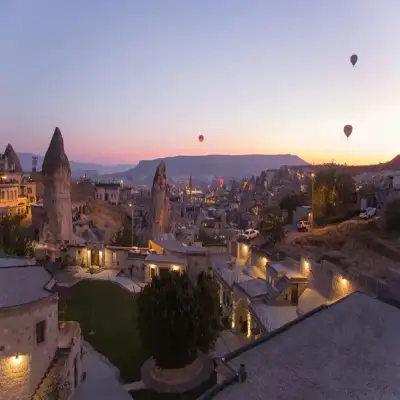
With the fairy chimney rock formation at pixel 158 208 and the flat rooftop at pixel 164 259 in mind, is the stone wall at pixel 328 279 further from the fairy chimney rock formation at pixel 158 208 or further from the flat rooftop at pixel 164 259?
the fairy chimney rock formation at pixel 158 208

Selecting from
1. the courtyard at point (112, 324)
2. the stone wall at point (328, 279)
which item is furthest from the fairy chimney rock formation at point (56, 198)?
the stone wall at point (328, 279)

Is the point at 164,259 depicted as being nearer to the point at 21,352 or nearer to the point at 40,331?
the point at 40,331

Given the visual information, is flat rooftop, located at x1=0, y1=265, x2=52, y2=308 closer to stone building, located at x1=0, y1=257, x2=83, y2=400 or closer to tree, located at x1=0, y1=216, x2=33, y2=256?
stone building, located at x1=0, y1=257, x2=83, y2=400

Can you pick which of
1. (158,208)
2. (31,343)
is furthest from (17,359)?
(158,208)

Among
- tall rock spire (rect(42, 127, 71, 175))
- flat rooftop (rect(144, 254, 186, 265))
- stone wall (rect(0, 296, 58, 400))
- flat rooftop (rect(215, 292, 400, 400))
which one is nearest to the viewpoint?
flat rooftop (rect(215, 292, 400, 400))

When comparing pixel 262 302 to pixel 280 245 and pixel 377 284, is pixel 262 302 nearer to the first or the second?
pixel 377 284

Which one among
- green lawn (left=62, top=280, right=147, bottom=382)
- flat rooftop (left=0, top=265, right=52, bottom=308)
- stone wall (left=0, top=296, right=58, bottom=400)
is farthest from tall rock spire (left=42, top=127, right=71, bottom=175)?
stone wall (left=0, top=296, right=58, bottom=400)
